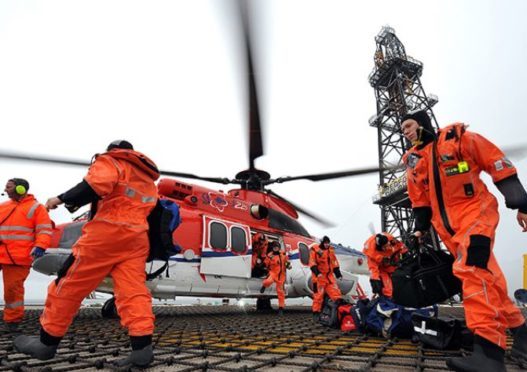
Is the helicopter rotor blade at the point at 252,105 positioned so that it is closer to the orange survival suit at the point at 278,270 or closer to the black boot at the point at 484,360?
the orange survival suit at the point at 278,270

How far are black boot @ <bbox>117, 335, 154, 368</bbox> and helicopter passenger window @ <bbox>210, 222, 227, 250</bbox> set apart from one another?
15.2ft

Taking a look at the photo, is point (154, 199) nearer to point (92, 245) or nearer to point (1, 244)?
point (92, 245)

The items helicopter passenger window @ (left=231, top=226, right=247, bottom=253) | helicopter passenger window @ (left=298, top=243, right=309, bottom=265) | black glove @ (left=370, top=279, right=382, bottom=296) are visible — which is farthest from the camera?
helicopter passenger window @ (left=298, top=243, right=309, bottom=265)

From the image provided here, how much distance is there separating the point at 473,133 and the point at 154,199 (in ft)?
8.51

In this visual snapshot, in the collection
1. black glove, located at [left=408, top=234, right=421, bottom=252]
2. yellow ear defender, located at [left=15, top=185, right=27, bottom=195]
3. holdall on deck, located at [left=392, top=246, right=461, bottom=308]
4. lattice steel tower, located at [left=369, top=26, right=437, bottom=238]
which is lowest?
holdall on deck, located at [left=392, top=246, right=461, bottom=308]

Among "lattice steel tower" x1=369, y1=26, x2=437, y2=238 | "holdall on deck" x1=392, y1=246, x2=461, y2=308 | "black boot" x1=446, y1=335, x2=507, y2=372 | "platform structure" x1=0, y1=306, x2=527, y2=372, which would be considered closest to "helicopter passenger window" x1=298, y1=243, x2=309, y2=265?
"platform structure" x1=0, y1=306, x2=527, y2=372

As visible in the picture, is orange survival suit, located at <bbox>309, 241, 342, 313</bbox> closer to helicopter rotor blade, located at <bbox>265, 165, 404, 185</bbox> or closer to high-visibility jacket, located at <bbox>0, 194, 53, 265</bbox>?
helicopter rotor blade, located at <bbox>265, 165, 404, 185</bbox>

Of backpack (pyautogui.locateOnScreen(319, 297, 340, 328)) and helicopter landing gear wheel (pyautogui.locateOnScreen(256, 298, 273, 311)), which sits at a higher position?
backpack (pyautogui.locateOnScreen(319, 297, 340, 328))

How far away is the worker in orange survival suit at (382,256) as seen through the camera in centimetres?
607

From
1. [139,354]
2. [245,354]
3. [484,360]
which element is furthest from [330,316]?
[139,354]

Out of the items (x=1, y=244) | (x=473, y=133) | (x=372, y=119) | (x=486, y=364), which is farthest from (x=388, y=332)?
(x=372, y=119)

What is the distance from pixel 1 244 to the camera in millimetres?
4297

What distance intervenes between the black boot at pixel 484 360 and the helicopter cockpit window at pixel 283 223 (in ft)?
22.9

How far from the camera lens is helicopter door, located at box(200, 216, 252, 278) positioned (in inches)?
271
